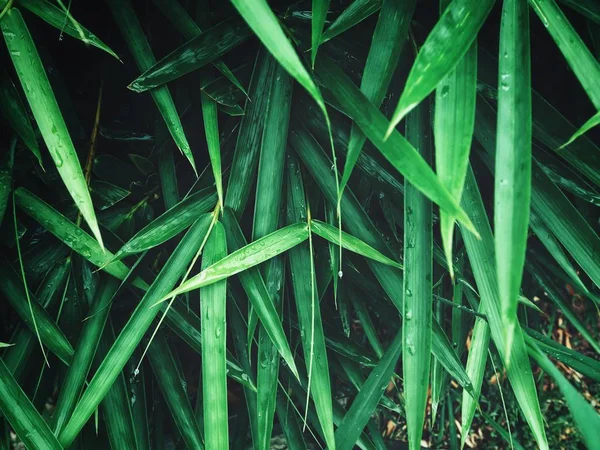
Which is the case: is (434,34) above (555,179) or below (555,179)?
above

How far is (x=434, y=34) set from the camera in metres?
0.47

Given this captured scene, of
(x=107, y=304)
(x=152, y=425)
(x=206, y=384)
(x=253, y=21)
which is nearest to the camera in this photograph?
(x=253, y=21)

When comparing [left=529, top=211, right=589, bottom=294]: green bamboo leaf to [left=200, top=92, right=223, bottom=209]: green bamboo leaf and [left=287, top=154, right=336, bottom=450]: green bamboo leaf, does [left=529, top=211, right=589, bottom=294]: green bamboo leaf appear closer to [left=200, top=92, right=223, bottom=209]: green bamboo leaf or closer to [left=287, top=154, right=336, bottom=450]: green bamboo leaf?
[left=287, top=154, right=336, bottom=450]: green bamboo leaf

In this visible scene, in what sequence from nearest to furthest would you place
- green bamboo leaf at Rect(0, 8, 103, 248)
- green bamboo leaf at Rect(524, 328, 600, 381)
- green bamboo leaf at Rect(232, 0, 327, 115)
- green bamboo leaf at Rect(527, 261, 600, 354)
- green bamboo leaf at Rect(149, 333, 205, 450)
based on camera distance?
green bamboo leaf at Rect(232, 0, 327, 115)
green bamboo leaf at Rect(0, 8, 103, 248)
green bamboo leaf at Rect(524, 328, 600, 381)
green bamboo leaf at Rect(149, 333, 205, 450)
green bamboo leaf at Rect(527, 261, 600, 354)

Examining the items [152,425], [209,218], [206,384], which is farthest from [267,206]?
[152,425]

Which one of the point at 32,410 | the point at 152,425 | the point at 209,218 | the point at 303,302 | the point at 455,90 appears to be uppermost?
the point at 455,90

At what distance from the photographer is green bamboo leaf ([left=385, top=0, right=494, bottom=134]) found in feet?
1.39

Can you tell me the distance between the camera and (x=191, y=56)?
63 centimetres

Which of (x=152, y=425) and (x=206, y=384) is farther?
(x=152, y=425)

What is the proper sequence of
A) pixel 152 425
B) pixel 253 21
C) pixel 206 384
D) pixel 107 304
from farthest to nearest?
1. pixel 152 425
2. pixel 107 304
3. pixel 206 384
4. pixel 253 21

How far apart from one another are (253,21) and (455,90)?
0.68ft

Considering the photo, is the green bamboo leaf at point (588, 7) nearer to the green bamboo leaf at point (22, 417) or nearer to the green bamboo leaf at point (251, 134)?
the green bamboo leaf at point (251, 134)

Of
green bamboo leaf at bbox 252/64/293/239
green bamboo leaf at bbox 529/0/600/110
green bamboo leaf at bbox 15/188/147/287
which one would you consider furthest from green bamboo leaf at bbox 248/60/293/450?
green bamboo leaf at bbox 529/0/600/110

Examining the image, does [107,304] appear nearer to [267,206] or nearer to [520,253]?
[267,206]
